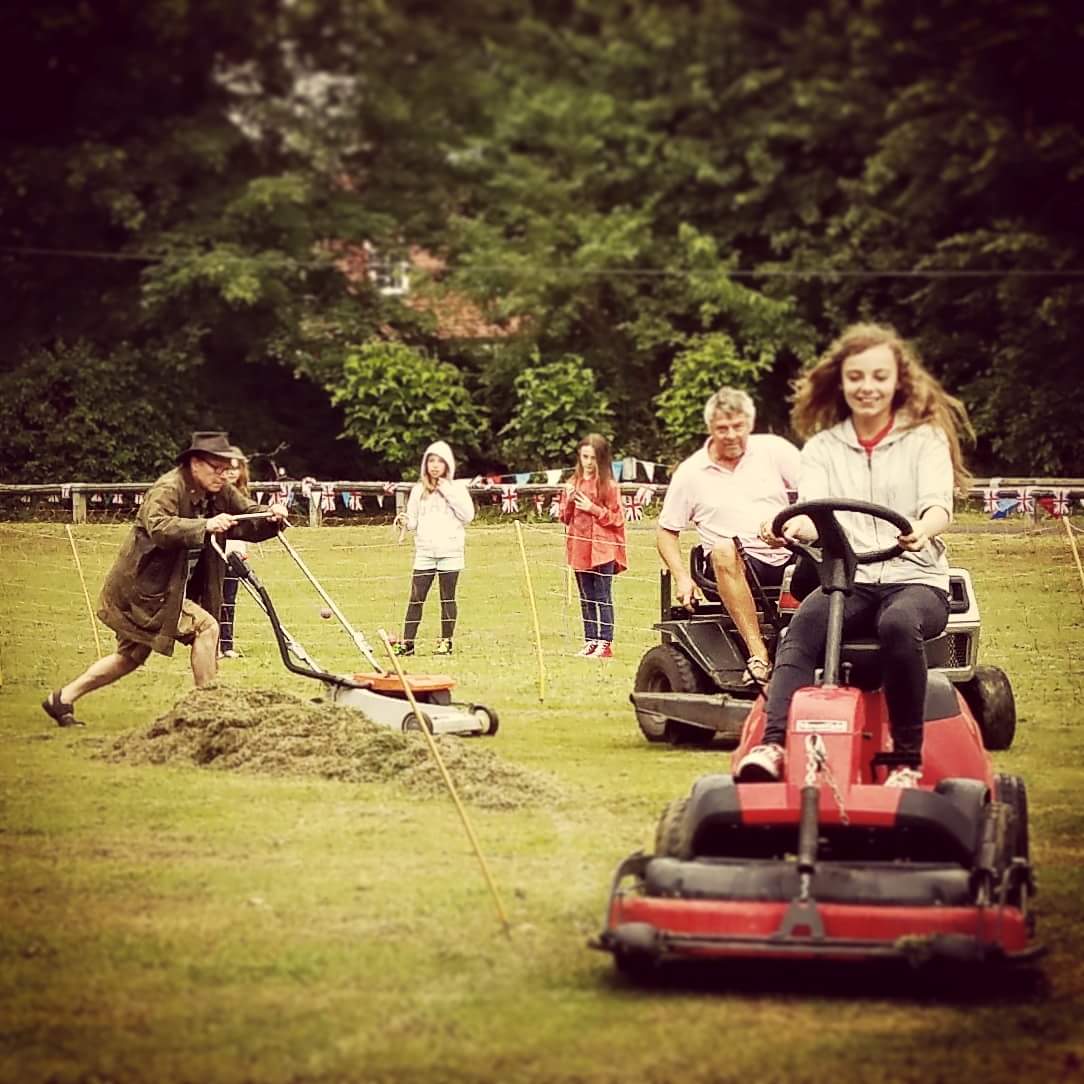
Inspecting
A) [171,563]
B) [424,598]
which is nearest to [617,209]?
[424,598]

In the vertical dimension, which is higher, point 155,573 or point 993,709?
point 155,573

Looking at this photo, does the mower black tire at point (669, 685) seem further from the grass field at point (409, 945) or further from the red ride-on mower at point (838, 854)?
the red ride-on mower at point (838, 854)

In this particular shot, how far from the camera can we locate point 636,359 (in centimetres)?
3253

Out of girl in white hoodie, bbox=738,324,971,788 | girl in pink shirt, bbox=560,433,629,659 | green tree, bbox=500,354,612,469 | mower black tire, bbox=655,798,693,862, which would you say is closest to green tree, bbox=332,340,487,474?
green tree, bbox=500,354,612,469

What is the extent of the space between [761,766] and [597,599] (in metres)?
8.29

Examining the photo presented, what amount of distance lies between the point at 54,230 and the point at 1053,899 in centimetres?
2652

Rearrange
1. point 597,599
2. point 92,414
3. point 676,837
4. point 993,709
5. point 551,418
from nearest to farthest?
point 676,837 → point 993,709 → point 597,599 → point 92,414 → point 551,418

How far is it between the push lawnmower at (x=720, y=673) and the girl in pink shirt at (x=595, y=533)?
3.86 m

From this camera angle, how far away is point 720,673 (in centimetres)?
894

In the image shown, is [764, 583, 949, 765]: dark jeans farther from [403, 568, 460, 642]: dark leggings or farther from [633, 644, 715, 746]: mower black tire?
[403, 568, 460, 642]: dark leggings

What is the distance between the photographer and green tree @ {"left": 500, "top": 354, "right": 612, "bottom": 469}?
101 ft

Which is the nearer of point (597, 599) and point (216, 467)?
point (216, 467)

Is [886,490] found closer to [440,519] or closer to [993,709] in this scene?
[993,709]

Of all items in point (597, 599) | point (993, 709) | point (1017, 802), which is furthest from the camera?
point (597, 599)
